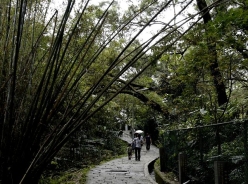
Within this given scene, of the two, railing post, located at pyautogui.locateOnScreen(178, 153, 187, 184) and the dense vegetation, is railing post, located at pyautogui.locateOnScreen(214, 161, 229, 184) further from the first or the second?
railing post, located at pyautogui.locateOnScreen(178, 153, 187, 184)

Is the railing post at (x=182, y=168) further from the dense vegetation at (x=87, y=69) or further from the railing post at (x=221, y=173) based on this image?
the railing post at (x=221, y=173)

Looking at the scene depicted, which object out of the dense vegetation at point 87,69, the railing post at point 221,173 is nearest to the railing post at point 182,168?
the dense vegetation at point 87,69

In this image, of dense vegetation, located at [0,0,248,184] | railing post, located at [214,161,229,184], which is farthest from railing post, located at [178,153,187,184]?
railing post, located at [214,161,229,184]

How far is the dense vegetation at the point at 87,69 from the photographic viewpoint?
1.92 m

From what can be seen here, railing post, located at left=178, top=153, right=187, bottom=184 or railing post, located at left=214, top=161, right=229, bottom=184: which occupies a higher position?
railing post, located at left=214, top=161, right=229, bottom=184

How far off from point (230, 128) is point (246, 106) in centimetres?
250

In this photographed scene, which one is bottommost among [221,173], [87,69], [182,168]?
[182,168]

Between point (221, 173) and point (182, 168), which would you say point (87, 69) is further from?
point (182, 168)

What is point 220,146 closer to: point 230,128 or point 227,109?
point 230,128

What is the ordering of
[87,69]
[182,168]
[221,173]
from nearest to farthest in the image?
[87,69], [221,173], [182,168]

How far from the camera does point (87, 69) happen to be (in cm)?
227

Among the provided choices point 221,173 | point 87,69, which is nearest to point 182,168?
point 221,173

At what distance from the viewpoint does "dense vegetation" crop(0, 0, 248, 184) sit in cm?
192

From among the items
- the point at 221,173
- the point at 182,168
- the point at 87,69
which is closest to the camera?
the point at 87,69
